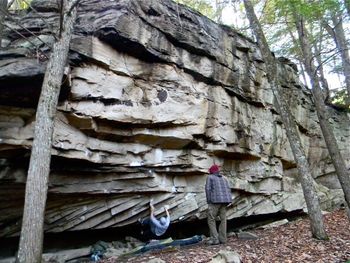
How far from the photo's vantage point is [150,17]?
873cm


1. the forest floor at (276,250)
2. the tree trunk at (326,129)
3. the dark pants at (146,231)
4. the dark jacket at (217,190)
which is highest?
the tree trunk at (326,129)

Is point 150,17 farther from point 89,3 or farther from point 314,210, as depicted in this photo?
point 314,210

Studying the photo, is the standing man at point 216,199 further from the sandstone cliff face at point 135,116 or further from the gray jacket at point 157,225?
the sandstone cliff face at point 135,116

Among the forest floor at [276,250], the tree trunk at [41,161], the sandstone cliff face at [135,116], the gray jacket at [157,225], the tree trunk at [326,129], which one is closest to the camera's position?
the tree trunk at [41,161]

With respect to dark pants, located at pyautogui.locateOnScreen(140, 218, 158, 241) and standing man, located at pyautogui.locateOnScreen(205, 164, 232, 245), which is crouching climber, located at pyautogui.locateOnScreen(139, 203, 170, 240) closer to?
dark pants, located at pyautogui.locateOnScreen(140, 218, 158, 241)

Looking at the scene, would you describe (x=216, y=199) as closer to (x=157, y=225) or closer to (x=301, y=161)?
(x=157, y=225)

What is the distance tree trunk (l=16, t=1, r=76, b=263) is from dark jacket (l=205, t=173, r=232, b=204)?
3.96m

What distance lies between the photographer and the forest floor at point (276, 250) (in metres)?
6.48

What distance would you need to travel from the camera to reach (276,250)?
23.3 feet

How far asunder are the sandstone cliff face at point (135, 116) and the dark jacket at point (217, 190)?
5.62 feet

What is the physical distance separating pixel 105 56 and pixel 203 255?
496cm

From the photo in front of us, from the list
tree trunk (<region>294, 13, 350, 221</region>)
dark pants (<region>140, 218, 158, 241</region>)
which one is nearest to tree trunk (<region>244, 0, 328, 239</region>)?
tree trunk (<region>294, 13, 350, 221</region>)

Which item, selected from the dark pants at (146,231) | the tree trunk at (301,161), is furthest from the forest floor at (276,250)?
the dark pants at (146,231)

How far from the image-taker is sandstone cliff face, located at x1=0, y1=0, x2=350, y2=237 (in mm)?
7375
